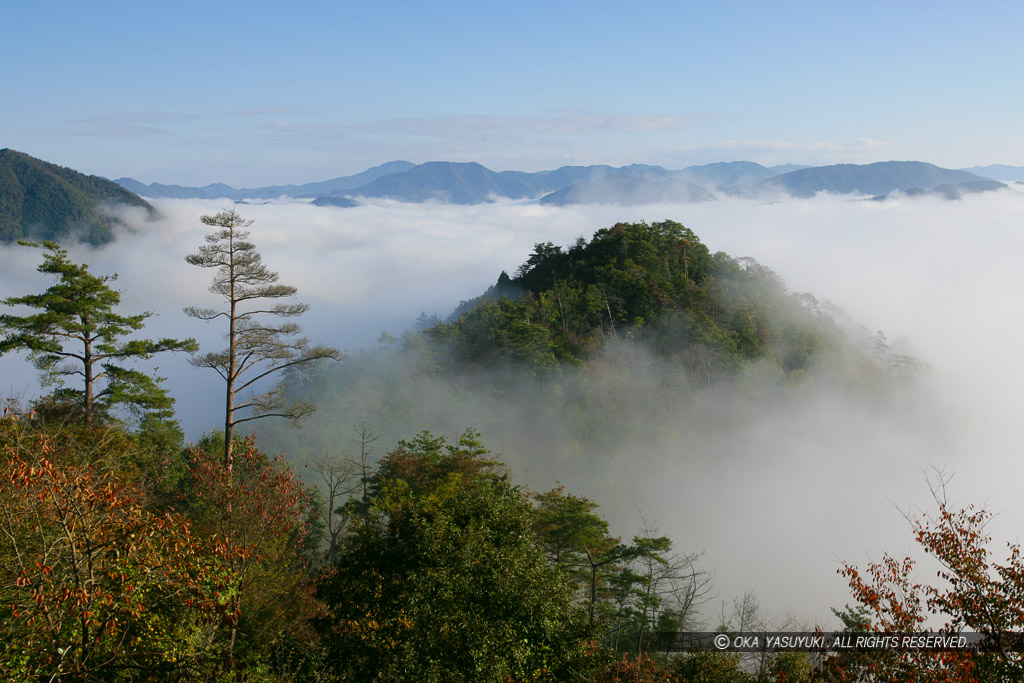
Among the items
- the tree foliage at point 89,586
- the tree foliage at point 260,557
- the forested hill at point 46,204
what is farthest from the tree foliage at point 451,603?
the forested hill at point 46,204

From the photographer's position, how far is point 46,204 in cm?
11950

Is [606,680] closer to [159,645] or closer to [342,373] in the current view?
[159,645]

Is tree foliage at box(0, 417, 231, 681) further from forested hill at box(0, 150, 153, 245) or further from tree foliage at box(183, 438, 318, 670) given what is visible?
forested hill at box(0, 150, 153, 245)

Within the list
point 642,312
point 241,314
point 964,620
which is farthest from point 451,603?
point 642,312

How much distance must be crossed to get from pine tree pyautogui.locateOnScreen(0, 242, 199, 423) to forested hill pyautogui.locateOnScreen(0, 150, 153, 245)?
369ft

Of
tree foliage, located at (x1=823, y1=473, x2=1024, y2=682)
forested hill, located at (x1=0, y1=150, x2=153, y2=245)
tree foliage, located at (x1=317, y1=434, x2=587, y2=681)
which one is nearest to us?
tree foliage, located at (x1=823, y1=473, x2=1024, y2=682)

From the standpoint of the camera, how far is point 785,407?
58.2 m

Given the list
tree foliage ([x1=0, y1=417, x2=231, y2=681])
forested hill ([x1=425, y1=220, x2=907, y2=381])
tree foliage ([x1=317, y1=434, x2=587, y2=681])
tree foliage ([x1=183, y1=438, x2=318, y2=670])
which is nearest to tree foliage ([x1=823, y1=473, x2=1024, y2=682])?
tree foliage ([x1=317, y1=434, x2=587, y2=681])

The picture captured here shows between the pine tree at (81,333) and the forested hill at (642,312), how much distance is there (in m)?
27.2

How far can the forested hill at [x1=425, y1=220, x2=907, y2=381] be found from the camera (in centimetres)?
4841

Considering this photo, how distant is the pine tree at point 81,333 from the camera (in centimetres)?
1978

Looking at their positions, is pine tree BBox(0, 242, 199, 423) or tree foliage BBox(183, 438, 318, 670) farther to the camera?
pine tree BBox(0, 242, 199, 423)

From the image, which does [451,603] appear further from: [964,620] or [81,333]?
[81,333]

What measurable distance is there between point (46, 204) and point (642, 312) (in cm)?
11697
